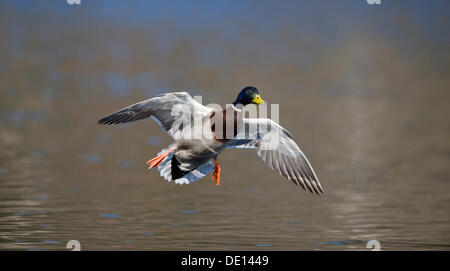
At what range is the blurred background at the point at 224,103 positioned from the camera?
37.2 ft

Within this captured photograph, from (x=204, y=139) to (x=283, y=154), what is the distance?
45.4 inches

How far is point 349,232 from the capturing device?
11234 millimetres

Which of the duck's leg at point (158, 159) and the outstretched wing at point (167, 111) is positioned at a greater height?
the outstretched wing at point (167, 111)

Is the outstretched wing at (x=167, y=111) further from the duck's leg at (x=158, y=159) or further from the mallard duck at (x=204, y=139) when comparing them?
the duck's leg at (x=158, y=159)

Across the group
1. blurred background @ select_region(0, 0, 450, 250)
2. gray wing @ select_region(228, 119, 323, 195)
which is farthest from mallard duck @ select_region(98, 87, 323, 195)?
blurred background @ select_region(0, 0, 450, 250)

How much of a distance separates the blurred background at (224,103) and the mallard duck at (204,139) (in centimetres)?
87

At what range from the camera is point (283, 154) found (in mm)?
10727

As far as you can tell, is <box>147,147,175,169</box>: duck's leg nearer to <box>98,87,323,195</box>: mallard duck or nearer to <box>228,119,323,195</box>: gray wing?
<box>98,87,323,195</box>: mallard duck

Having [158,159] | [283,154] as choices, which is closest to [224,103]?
[283,154]

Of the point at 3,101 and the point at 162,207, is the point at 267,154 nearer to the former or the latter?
the point at 162,207

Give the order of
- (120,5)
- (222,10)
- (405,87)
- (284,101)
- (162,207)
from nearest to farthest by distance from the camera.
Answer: (162,207)
(284,101)
(405,87)
(120,5)
(222,10)

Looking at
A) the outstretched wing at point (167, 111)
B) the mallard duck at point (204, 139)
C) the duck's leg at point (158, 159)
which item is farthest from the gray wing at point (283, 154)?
the duck's leg at point (158, 159)

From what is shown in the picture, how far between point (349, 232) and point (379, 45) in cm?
2730
